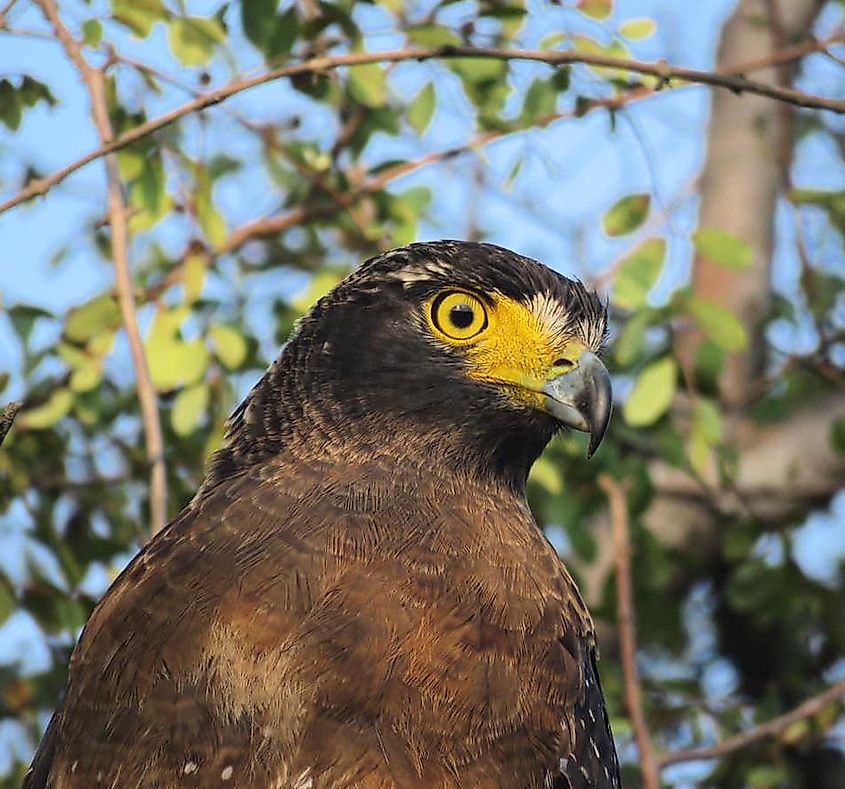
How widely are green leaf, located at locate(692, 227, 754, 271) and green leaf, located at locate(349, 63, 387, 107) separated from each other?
3.72ft

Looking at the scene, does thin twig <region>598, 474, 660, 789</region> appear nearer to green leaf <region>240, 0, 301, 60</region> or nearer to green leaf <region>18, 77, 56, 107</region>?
green leaf <region>240, 0, 301, 60</region>

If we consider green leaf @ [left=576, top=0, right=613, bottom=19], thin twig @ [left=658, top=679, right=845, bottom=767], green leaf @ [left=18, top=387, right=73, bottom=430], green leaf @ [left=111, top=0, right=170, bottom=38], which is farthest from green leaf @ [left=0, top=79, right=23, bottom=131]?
thin twig @ [left=658, top=679, right=845, bottom=767]

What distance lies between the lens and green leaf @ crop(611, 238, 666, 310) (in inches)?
194

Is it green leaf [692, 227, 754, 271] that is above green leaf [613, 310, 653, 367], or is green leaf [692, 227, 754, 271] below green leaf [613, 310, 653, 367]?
above

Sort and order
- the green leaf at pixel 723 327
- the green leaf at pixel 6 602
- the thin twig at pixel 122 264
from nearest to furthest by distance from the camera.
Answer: the thin twig at pixel 122 264
the green leaf at pixel 6 602
the green leaf at pixel 723 327

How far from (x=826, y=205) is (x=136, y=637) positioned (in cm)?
351

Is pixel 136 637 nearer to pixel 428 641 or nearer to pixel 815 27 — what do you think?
pixel 428 641

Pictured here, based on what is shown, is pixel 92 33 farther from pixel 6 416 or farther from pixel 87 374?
pixel 6 416

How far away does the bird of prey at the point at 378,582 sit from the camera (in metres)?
3.33

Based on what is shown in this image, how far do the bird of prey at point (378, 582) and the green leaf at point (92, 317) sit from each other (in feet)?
2.29

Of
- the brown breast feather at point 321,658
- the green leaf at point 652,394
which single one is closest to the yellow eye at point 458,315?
the brown breast feather at point 321,658

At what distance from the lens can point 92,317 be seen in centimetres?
479

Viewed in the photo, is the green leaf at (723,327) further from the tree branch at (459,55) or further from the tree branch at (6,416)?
the tree branch at (6,416)

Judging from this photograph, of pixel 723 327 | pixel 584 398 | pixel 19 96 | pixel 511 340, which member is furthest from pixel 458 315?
pixel 723 327
